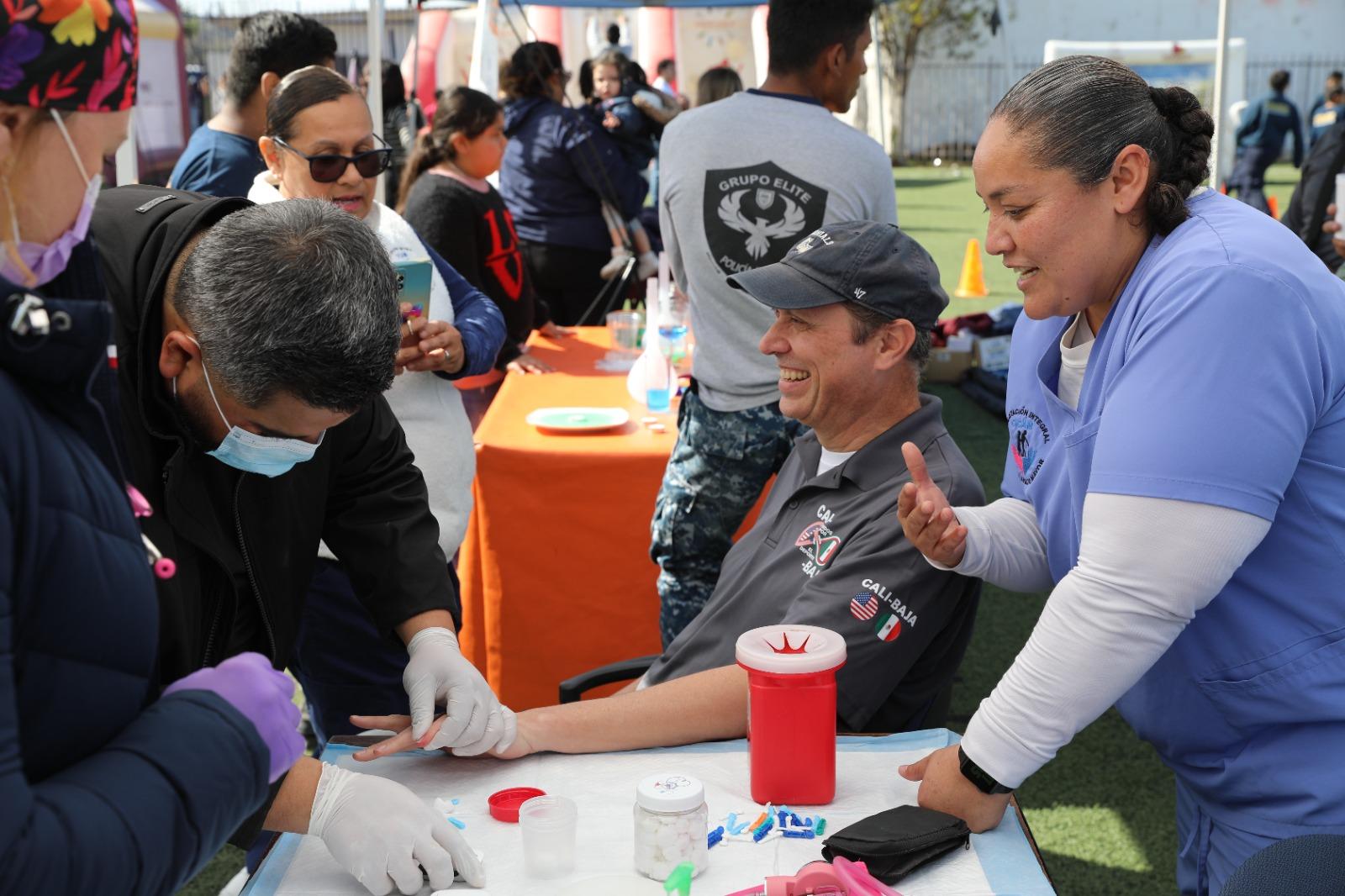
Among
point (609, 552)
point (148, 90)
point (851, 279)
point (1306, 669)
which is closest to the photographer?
point (1306, 669)

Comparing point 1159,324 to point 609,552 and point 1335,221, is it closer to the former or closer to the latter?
point 609,552

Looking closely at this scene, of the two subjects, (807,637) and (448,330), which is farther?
(448,330)

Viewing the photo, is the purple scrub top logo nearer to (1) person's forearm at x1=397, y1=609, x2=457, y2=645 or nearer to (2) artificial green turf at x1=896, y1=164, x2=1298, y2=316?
(1) person's forearm at x1=397, y1=609, x2=457, y2=645

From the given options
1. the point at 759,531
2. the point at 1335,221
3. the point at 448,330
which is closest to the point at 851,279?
the point at 759,531

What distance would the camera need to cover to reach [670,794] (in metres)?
1.39

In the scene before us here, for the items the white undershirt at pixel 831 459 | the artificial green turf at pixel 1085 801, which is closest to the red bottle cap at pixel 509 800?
the white undershirt at pixel 831 459

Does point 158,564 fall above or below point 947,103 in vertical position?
below

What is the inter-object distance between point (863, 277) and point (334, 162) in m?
1.24

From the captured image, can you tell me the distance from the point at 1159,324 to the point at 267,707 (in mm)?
1005

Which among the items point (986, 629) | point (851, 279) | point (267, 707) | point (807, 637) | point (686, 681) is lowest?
point (986, 629)

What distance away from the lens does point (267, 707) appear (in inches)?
42.5

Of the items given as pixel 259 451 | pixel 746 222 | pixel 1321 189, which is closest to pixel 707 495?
pixel 746 222

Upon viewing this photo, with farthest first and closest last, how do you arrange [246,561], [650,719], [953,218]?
[953,218], [650,719], [246,561]

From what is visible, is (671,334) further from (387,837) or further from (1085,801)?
(387,837)
